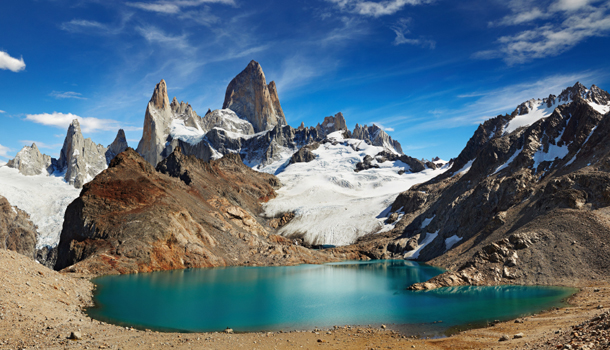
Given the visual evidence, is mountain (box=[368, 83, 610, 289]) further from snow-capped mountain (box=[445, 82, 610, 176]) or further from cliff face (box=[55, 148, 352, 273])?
cliff face (box=[55, 148, 352, 273])

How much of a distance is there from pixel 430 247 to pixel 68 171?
18906 cm

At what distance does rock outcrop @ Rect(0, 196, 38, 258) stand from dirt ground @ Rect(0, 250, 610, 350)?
106 metres

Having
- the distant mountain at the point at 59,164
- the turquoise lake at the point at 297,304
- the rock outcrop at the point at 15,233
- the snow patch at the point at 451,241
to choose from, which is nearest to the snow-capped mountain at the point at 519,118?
the snow patch at the point at 451,241

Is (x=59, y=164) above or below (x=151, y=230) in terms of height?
above

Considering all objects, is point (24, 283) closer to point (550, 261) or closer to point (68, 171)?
point (550, 261)

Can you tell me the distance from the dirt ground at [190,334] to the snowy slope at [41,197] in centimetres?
11928

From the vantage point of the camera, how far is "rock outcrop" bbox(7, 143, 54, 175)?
183875 mm

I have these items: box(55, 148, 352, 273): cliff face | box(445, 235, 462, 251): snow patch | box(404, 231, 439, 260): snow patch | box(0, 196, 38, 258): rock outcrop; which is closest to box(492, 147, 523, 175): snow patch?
box(404, 231, 439, 260): snow patch

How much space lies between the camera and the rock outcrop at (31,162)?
603 ft

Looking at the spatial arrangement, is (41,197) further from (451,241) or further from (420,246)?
(451,241)

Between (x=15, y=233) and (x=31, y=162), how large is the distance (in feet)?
307

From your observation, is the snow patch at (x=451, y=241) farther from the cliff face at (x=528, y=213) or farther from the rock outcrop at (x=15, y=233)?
the rock outcrop at (x=15, y=233)

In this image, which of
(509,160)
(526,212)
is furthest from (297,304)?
(509,160)

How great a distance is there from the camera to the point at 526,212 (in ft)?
175
